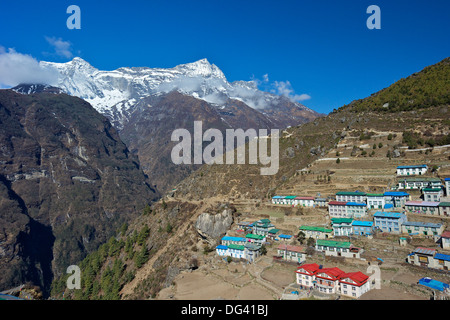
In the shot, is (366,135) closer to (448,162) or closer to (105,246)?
(448,162)

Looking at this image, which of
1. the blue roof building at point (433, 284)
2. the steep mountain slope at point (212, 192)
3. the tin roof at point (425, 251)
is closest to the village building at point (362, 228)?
the tin roof at point (425, 251)

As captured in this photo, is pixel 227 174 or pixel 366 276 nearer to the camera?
pixel 366 276

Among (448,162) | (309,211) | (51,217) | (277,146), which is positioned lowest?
(51,217)

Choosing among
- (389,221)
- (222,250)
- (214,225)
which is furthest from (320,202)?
(214,225)

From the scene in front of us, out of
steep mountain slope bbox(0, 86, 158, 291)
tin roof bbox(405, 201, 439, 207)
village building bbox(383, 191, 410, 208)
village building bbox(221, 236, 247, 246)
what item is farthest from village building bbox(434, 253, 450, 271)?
steep mountain slope bbox(0, 86, 158, 291)

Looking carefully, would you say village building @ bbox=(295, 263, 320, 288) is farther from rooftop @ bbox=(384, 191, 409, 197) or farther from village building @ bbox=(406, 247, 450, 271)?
rooftop @ bbox=(384, 191, 409, 197)

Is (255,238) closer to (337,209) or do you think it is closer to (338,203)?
(337,209)
